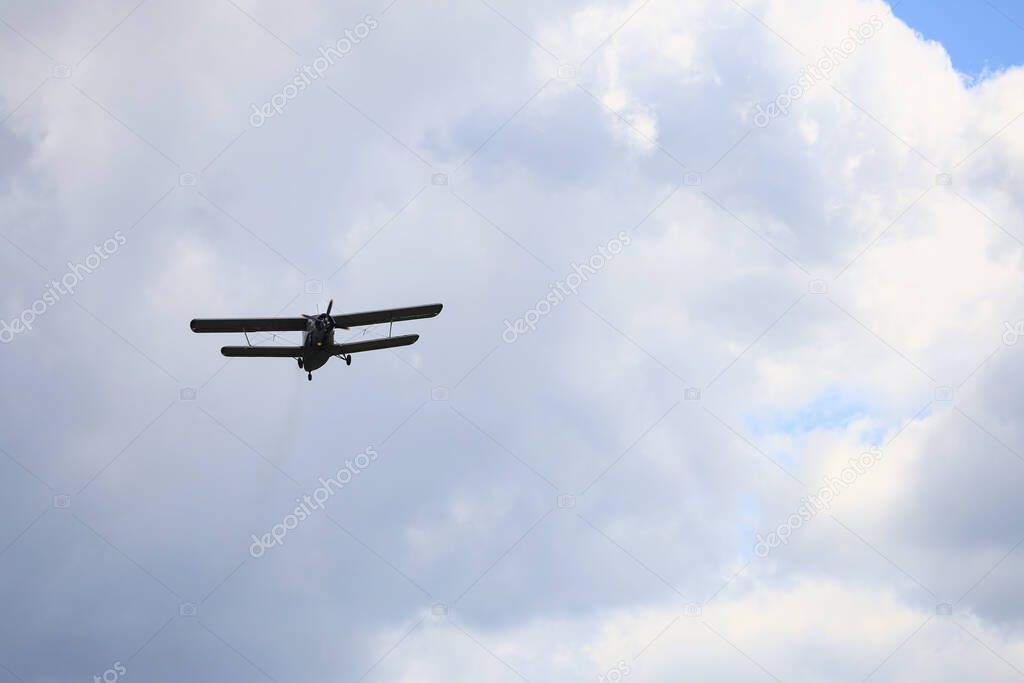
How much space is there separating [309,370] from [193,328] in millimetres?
11375

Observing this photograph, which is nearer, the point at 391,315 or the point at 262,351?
the point at 262,351

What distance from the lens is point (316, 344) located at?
119 meters

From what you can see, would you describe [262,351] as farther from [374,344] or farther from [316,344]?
[374,344]

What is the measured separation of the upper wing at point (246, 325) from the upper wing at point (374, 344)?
176 inches

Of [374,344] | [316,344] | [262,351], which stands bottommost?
[262,351]

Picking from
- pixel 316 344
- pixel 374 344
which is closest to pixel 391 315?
pixel 374 344

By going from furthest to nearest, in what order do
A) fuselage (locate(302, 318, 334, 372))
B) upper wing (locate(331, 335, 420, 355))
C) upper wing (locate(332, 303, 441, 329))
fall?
upper wing (locate(332, 303, 441, 329)) < upper wing (locate(331, 335, 420, 355)) < fuselage (locate(302, 318, 334, 372))

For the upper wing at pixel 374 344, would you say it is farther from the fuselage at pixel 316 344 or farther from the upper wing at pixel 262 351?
the upper wing at pixel 262 351

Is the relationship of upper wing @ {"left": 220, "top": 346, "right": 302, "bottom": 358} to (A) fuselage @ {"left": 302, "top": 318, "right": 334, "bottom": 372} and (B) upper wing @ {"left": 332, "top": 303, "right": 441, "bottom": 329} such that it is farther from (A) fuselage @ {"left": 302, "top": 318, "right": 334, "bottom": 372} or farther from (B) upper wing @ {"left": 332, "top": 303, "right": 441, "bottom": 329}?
(B) upper wing @ {"left": 332, "top": 303, "right": 441, "bottom": 329}

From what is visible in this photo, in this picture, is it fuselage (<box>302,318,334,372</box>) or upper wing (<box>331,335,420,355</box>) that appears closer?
fuselage (<box>302,318,334,372</box>)

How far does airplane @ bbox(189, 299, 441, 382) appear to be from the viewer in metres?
119

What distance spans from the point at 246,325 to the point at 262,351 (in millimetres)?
4664

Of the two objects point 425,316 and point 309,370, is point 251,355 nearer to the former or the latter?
point 309,370

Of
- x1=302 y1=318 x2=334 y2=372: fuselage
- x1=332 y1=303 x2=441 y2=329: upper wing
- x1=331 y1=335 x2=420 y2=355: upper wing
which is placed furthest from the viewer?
x1=332 y1=303 x2=441 y2=329: upper wing
